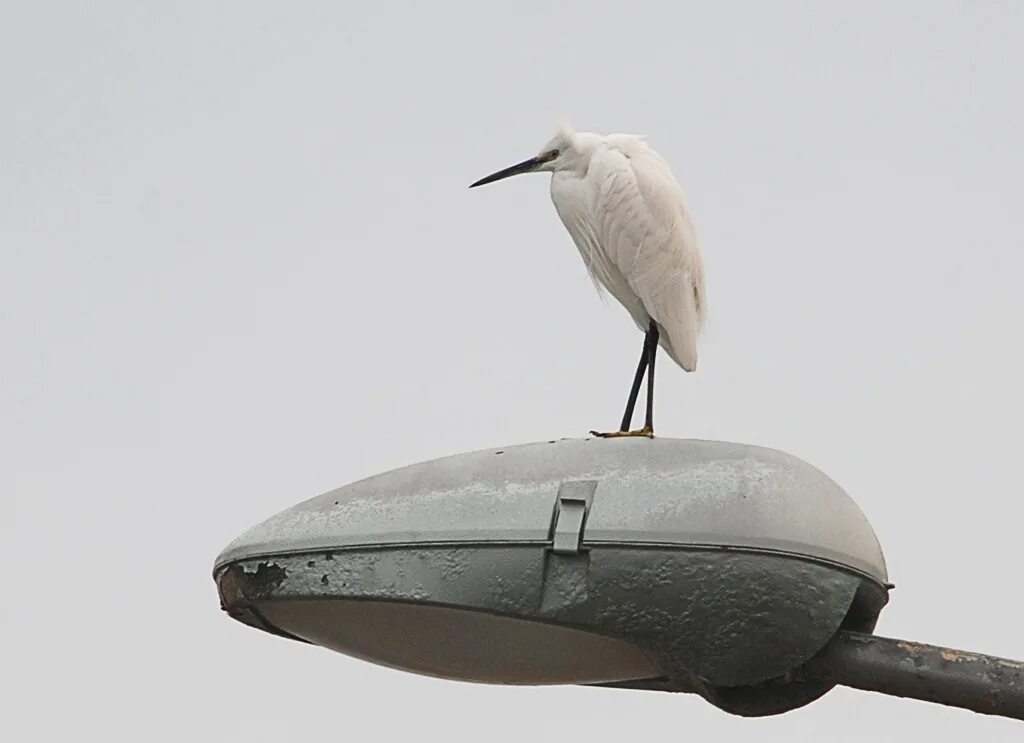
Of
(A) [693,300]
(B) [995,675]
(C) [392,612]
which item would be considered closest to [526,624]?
(C) [392,612]

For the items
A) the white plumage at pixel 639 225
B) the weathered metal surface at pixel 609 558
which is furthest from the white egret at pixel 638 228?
the weathered metal surface at pixel 609 558

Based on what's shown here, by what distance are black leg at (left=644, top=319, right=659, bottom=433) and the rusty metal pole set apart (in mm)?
3838

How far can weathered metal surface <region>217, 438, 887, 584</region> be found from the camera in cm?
262

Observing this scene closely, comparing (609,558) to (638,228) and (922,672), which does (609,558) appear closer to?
(922,672)

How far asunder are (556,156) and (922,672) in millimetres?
5268

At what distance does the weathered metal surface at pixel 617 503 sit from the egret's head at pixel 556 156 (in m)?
4.95

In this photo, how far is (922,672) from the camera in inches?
106

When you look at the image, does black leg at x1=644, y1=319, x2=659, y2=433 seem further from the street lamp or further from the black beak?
the street lamp

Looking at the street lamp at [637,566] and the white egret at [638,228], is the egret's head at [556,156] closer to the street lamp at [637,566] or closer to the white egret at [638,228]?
the white egret at [638,228]

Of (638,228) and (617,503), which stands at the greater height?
(638,228)

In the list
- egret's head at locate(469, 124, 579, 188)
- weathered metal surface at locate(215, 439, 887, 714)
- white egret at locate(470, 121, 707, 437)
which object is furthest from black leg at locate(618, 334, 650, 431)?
weathered metal surface at locate(215, 439, 887, 714)

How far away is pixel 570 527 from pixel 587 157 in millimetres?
5158

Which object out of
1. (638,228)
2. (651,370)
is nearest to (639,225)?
(638,228)

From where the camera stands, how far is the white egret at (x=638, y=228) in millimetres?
7422
